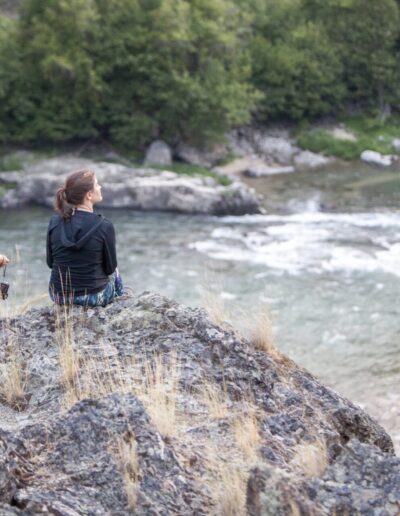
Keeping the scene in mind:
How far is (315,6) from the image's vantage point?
155ft

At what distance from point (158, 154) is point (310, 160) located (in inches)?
310

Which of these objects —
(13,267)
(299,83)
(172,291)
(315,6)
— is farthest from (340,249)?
(315,6)

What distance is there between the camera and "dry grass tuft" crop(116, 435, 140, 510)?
454 centimetres

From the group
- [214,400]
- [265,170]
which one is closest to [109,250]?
[214,400]

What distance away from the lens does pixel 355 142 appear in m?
41.2

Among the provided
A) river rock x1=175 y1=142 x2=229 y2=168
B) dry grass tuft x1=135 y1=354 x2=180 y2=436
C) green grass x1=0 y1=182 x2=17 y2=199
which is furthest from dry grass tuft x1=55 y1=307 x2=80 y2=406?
river rock x1=175 y1=142 x2=229 y2=168

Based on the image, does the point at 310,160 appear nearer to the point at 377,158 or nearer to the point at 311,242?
the point at 377,158

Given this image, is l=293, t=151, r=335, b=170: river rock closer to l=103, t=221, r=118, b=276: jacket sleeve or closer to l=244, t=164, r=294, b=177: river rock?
l=244, t=164, r=294, b=177: river rock

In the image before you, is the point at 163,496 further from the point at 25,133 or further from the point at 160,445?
A: the point at 25,133

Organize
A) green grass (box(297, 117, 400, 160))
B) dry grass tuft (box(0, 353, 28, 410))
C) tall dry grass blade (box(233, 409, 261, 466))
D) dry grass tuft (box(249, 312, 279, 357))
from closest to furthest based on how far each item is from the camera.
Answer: tall dry grass blade (box(233, 409, 261, 466)) → dry grass tuft (box(0, 353, 28, 410)) → dry grass tuft (box(249, 312, 279, 357)) → green grass (box(297, 117, 400, 160))

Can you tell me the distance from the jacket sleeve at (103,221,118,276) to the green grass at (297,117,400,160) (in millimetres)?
34207

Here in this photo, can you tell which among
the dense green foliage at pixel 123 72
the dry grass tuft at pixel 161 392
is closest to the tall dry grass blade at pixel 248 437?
the dry grass tuft at pixel 161 392

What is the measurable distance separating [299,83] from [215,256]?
21162 millimetres

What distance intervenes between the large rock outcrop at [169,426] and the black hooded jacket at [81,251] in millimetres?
259
